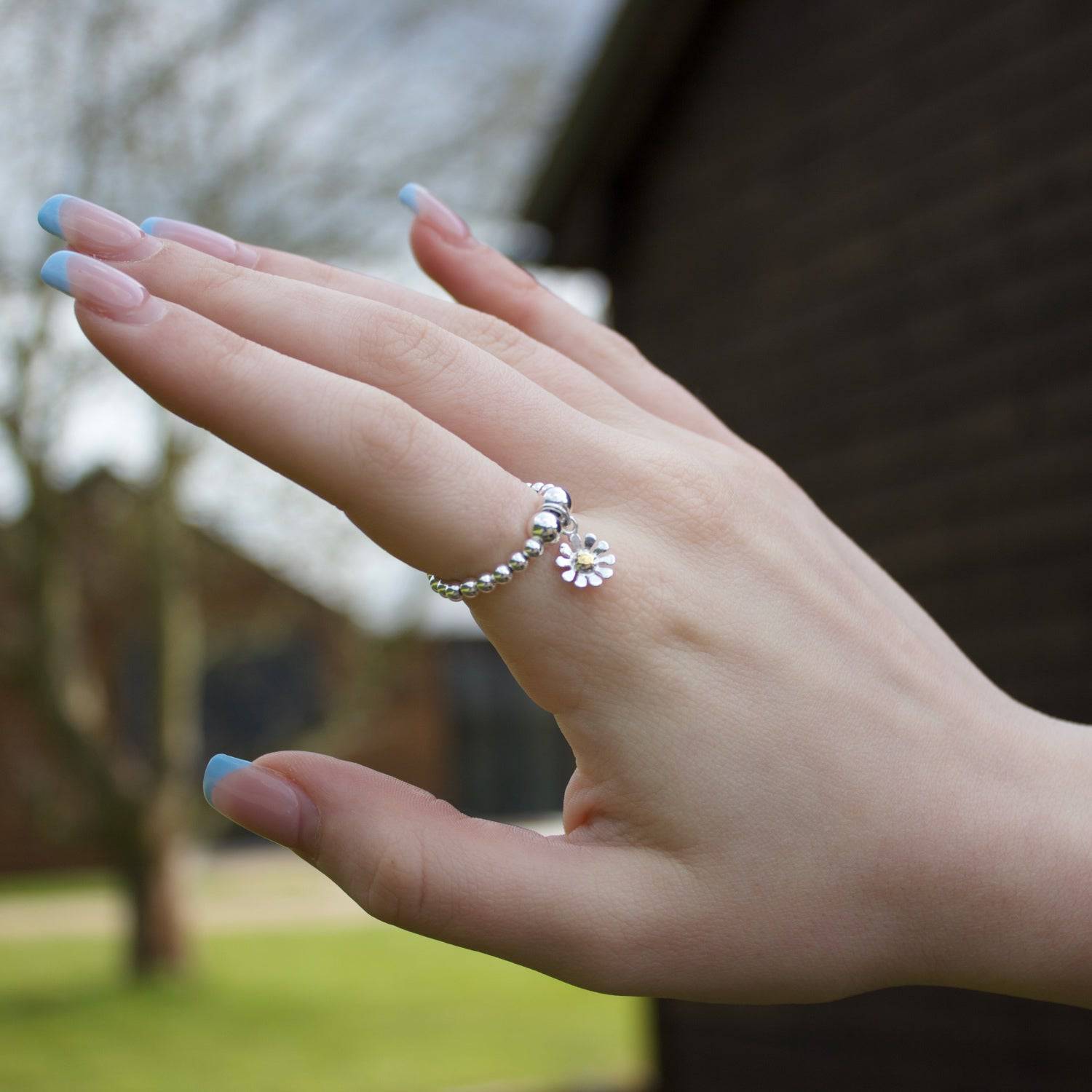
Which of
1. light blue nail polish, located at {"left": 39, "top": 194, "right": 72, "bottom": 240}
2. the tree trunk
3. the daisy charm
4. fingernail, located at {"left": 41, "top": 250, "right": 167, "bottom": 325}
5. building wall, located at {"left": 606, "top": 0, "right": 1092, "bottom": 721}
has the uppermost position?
building wall, located at {"left": 606, "top": 0, "right": 1092, "bottom": 721}

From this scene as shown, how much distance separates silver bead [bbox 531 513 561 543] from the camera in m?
0.98

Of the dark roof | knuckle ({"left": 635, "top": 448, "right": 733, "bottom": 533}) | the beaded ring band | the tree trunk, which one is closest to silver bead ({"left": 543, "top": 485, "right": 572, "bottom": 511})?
the beaded ring band

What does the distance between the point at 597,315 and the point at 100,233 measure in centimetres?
662

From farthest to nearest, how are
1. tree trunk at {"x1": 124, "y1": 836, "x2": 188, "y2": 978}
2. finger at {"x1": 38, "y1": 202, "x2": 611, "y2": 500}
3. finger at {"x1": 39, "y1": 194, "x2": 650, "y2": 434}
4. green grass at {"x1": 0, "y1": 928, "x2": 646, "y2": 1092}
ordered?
tree trunk at {"x1": 124, "y1": 836, "x2": 188, "y2": 978} → green grass at {"x1": 0, "y1": 928, "x2": 646, "y2": 1092} → finger at {"x1": 39, "y1": 194, "x2": 650, "y2": 434} → finger at {"x1": 38, "y1": 202, "x2": 611, "y2": 500}

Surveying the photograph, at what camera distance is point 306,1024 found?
902 centimetres

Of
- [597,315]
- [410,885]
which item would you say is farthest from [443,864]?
[597,315]

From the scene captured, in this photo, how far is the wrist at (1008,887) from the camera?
40.7 inches

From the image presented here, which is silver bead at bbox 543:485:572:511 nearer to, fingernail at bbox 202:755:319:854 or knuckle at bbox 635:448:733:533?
knuckle at bbox 635:448:733:533

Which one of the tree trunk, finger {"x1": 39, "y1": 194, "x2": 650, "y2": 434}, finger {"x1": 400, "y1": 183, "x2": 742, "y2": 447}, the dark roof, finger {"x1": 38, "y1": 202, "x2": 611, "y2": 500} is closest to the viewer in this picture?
finger {"x1": 38, "y1": 202, "x2": 611, "y2": 500}

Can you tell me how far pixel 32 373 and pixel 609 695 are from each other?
8689 millimetres

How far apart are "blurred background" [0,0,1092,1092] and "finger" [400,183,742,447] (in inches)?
100.0

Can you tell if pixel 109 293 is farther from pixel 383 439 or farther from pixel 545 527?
pixel 545 527

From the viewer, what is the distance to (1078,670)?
348 centimetres

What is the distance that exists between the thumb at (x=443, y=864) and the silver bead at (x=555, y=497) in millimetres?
267
